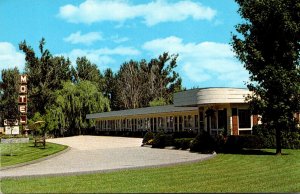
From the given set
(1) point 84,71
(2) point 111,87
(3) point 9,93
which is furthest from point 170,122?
(3) point 9,93

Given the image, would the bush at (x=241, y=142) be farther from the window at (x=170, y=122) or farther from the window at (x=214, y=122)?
the window at (x=170, y=122)

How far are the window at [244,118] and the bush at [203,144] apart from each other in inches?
273

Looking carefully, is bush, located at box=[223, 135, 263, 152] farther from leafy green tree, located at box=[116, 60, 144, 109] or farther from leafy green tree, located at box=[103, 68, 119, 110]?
leafy green tree, located at box=[103, 68, 119, 110]

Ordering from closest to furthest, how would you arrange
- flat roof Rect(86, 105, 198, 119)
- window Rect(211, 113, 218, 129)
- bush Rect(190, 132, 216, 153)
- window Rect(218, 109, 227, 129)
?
bush Rect(190, 132, 216, 153) < window Rect(218, 109, 227, 129) < window Rect(211, 113, 218, 129) < flat roof Rect(86, 105, 198, 119)

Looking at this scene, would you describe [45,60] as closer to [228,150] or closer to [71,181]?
[228,150]

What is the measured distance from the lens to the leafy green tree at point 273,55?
21500 mm

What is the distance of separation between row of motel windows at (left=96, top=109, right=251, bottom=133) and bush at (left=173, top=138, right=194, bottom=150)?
13.7 ft

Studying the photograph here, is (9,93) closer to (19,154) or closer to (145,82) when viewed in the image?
(145,82)

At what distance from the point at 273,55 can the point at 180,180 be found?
459 inches

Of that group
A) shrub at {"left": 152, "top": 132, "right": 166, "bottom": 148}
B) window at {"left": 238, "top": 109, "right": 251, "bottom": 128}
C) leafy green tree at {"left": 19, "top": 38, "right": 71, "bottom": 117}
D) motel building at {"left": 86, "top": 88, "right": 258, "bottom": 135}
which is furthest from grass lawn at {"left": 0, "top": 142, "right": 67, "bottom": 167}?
leafy green tree at {"left": 19, "top": 38, "right": 71, "bottom": 117}

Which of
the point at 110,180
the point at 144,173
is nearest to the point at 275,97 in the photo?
the point at 144,173

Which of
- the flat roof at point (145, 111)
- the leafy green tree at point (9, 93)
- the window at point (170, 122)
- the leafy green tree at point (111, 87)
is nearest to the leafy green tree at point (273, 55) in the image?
the flat roof at point (145, 111)

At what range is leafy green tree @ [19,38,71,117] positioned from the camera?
74.1m

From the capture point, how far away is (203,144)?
24.9m
